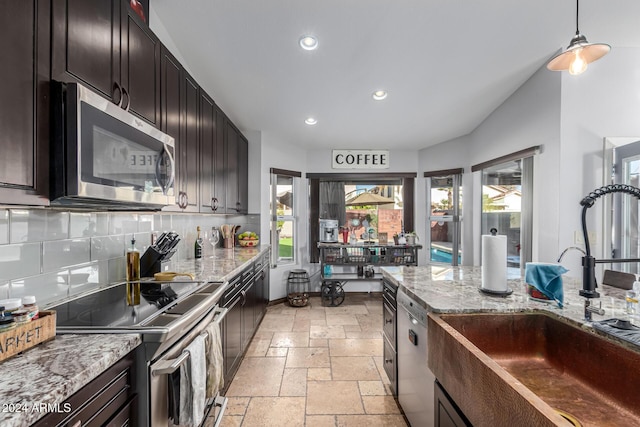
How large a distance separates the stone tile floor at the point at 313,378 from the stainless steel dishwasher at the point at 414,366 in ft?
0.89

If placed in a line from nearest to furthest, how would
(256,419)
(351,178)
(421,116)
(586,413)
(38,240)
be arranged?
(586,413)
(38,240)
(256,419)
(421,116)
(351,178)

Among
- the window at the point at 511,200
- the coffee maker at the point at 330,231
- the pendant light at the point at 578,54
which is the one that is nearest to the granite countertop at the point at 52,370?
the pendant light at the point at 578,54

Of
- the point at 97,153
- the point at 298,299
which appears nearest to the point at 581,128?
the point at 97,153

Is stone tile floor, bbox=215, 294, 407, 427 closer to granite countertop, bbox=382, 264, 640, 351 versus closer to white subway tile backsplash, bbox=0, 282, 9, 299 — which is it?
granite countertop, bbox=382, 264, 640, 351

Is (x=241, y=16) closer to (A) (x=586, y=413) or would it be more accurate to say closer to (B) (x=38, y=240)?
(B) (x=38, y=240)

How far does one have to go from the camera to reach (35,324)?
0.96 meters

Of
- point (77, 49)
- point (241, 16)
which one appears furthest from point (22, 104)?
point (241, 16)

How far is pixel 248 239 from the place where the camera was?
393 cm

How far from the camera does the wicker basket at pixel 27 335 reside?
0.86 metres

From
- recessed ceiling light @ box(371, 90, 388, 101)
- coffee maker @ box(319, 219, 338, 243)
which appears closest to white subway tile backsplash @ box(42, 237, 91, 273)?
recessed ceiling light @ box(371, 90, 388, 101)

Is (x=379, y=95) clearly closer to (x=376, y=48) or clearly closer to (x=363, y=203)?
(x=376, y=48)

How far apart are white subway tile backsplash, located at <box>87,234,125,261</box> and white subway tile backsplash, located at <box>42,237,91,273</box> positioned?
45mm

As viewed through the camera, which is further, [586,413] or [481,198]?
[481,198]

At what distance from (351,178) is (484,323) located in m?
3.78
